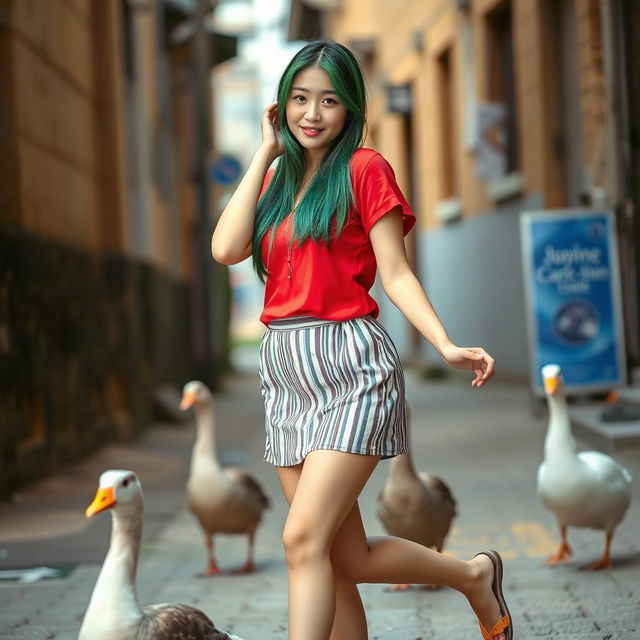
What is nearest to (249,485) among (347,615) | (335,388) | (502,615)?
(502,615)

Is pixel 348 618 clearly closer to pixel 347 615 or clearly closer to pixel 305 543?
pixel 347 615

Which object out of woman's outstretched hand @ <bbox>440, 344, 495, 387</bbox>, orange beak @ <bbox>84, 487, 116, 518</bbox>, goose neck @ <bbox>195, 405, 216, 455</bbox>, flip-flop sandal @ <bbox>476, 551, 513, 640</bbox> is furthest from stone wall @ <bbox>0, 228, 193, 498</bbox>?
woman's outstretched hand @ <bbox>440, 344, 495, 387</bbox>

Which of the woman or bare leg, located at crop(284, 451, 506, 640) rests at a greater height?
the woman

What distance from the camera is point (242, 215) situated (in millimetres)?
3604

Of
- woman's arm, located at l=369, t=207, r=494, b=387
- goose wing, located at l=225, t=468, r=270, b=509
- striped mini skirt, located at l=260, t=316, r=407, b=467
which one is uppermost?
woman's arm, located at l=369, t=207, r=494, b=387

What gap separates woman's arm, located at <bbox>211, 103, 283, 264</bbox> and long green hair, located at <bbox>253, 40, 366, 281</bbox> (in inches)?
2.0

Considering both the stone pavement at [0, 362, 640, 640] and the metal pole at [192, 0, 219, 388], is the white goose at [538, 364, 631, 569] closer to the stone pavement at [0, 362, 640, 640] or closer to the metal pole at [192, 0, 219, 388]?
the stone pavement at [0, 362, 640, 640]

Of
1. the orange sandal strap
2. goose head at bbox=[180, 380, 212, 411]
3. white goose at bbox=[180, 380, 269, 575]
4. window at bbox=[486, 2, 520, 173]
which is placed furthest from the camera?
window at bbox=[486, 2, 520, 173]

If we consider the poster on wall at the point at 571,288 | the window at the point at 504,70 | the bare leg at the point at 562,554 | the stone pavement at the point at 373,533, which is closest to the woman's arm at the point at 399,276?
the stone pavement at the point at 373,533

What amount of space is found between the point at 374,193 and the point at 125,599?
1339 mm

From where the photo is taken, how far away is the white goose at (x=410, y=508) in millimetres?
5824

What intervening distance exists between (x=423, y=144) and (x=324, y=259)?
752 inches

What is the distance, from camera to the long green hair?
11.6 ft

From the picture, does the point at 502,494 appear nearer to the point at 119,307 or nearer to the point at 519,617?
the point at 519,617
